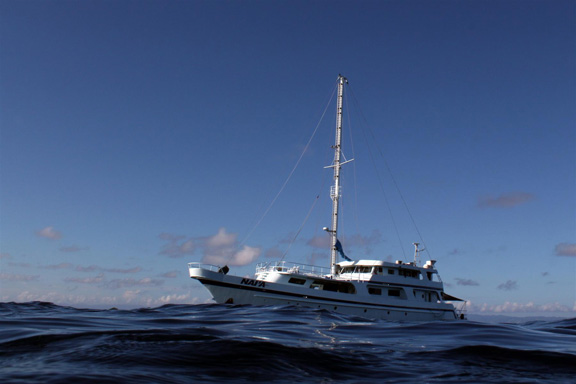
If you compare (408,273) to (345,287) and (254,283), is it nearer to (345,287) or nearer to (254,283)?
(345,287)

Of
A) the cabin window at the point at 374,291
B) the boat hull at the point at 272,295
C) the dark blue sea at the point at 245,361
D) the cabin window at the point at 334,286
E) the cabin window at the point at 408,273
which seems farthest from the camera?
the cabin window at the point at 408,273

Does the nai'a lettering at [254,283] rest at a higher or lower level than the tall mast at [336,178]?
lower

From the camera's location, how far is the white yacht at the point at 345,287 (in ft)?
94.9

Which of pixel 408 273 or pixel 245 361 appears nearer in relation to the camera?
pixel 245 361

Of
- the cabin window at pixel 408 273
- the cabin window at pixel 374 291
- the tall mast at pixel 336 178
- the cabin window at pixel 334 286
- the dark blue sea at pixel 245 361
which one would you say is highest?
the tall mast at pixel 336 178

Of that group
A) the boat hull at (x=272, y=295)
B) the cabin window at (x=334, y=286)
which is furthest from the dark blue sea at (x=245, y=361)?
the cabin window at (x=334, y=286)

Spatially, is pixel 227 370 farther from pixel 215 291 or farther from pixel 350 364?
pixel 215 291

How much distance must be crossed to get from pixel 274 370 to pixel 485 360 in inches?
127

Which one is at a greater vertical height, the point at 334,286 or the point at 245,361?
the point at 334,286

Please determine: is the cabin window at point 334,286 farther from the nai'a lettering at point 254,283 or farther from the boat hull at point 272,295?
the nai'a lettering at point 254,283

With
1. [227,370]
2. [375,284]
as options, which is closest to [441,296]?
[375,284]

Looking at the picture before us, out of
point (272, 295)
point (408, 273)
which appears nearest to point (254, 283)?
point (272, 295)

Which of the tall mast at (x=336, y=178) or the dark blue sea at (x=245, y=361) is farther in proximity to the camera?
the tall mast at (x=336, y=178)

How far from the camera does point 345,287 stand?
1286 inches
